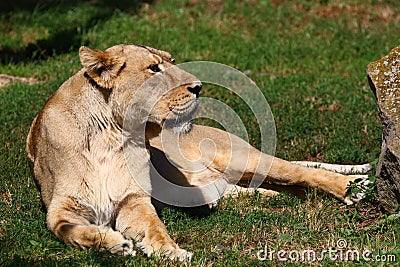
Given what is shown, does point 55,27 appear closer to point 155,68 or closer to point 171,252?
point 155,68

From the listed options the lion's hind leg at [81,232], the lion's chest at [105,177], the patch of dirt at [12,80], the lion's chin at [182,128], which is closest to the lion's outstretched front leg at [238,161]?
the lion's chin at [182,128]

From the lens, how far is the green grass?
14.9ft

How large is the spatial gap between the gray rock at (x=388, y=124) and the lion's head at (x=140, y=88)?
1188 millimetres

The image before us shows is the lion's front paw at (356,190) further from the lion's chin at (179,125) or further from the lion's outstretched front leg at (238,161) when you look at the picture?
the lion's chin at (179,125)

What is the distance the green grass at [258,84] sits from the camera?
178 inches

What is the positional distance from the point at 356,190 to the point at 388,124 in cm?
68

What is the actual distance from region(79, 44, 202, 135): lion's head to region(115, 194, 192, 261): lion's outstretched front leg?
527 millimetres

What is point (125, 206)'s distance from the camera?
15.4 ft

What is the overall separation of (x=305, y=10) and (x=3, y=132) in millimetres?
5906

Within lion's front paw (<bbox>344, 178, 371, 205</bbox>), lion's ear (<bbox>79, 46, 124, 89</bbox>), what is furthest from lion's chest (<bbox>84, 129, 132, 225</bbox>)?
lion's front paw (<bbox>344, 178, 371, 205</bbox>)

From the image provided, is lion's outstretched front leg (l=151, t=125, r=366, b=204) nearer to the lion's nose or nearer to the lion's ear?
the lion's nose

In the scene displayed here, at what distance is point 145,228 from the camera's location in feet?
14.6

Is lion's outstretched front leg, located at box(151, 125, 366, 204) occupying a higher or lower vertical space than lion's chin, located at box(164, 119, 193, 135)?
lower

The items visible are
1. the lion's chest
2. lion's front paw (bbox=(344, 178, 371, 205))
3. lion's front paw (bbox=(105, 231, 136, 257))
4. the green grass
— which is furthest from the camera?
lion's front paw (bbox=(344, 178, 371, 205))
